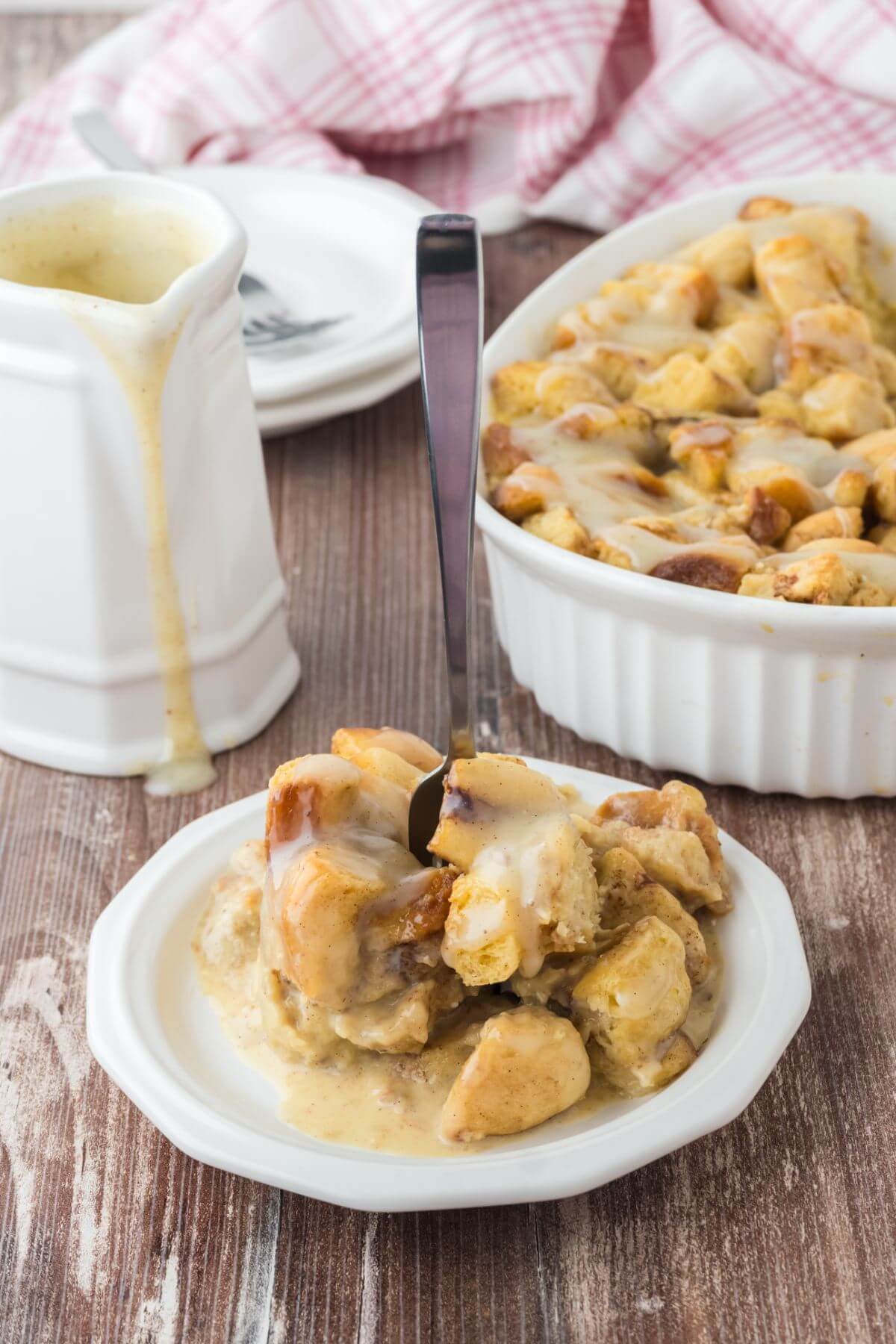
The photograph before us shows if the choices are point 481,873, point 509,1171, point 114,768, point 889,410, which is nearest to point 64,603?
point 114,768

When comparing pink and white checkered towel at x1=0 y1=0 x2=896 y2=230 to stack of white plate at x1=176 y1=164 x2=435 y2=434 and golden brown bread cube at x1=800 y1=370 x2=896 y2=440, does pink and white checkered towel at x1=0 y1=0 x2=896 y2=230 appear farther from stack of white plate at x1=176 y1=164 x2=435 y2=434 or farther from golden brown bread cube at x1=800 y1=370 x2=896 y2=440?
golden brown bread cube at x1=800 y1=370 x2=896 y2=440

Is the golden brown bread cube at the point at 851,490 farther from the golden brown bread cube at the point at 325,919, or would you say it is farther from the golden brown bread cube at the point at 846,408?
the golden brown bread cube at the point at 325,919

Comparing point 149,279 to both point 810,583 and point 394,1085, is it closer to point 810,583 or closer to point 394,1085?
point 810,583

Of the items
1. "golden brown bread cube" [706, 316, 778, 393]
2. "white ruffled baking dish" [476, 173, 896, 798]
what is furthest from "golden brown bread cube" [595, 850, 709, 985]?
"golden brown bread cube" [706, 316, 778, 393]

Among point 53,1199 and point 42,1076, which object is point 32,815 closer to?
point 42,1076

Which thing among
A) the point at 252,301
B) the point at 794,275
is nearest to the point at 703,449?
the point at 794,275

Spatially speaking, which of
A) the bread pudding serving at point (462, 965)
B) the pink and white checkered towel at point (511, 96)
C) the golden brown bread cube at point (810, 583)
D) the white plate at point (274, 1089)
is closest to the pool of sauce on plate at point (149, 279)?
the white plate at point (274, 1089)
